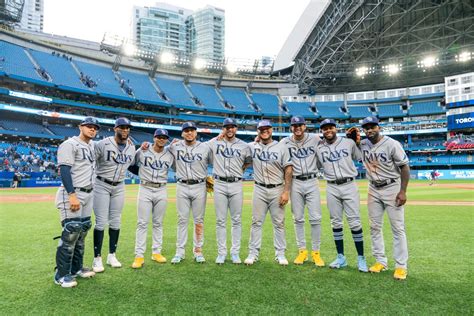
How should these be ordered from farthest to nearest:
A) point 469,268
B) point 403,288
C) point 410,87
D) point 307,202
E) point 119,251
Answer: point 410,87 → point 119,251 → point 307,202 → point 469,268 → point 403,288

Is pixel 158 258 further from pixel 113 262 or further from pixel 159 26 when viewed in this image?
pixel 159 26

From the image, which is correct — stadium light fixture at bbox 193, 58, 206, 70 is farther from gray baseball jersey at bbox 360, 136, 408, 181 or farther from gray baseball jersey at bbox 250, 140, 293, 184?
gray baseball jersey at bbox 360, 136, 408, 181

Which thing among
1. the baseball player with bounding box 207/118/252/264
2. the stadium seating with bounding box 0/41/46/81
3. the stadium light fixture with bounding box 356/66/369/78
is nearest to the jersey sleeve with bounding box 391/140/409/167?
the baseball player with bounding box 207/118/252/264

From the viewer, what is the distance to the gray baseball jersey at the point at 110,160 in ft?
16.4

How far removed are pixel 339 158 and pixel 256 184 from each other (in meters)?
1.48

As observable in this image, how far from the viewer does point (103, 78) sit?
1783 inches

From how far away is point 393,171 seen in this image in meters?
4.74

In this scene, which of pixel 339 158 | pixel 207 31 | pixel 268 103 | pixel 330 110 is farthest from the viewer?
pixel 207 31

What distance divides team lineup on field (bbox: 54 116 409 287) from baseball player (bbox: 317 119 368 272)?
2 centimetres

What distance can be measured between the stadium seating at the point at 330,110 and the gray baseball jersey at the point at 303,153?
5072 centimetres

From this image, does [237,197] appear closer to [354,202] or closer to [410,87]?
[354,202]

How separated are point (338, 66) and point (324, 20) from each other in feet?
29.1

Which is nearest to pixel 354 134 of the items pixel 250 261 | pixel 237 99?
pixel 250 261

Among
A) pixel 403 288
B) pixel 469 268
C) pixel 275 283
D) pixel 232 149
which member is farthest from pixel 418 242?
pixel 232 149
